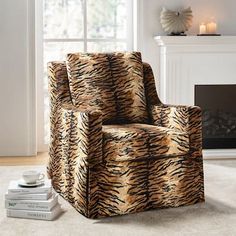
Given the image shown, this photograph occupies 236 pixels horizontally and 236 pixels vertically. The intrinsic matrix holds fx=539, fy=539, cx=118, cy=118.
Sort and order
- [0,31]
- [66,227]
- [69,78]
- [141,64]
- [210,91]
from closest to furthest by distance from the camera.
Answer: [66,227], [69,78], [141,64], [0,31], [210,91]

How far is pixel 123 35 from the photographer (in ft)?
16.6

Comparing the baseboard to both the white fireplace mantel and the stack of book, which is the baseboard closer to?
the white fireplace mantel

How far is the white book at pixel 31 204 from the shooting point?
2.89 m

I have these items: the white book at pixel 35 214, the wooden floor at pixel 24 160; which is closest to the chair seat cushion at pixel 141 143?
the white book at pixel 35 214

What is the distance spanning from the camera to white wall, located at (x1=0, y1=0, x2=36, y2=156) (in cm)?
463

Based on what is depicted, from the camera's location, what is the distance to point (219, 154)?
4.81m

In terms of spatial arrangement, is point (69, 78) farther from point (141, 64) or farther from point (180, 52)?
point (180, 52)

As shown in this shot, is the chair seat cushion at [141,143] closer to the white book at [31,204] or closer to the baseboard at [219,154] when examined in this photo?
the white book at [31,204]

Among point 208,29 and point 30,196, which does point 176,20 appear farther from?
point 30,196

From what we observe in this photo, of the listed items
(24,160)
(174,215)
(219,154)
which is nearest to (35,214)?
(174,215)

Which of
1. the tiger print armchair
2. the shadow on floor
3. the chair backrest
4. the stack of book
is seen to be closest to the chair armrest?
the tiger print armchair

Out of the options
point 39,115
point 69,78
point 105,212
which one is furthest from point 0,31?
point 105,212

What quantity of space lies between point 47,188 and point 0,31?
2158 mm

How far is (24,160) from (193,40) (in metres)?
1.80
